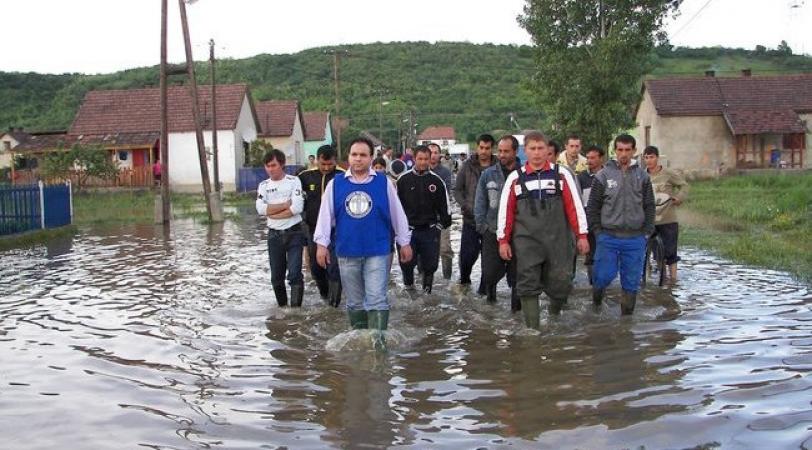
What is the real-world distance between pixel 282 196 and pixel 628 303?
370 centimetres

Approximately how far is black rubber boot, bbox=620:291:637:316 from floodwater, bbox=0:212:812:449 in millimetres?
181

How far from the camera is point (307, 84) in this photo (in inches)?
3927

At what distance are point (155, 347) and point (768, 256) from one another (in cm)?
864

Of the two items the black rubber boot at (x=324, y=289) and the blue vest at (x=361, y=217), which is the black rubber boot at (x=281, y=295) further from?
the blue vest at (x=361, y=217)

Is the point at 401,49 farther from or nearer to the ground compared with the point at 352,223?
farther from the ground

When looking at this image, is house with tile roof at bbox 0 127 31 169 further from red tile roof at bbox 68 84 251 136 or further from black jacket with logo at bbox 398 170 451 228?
black jacket with logo at bbox 398 170 451 228

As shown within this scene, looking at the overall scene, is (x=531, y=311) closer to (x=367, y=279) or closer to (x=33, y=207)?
(x=367, y=279)

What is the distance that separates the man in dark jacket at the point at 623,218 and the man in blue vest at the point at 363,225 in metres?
2.21

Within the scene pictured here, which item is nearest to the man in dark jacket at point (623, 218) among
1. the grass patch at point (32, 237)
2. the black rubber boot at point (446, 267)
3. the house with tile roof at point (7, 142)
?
the black rubber boot at point (446, 267)

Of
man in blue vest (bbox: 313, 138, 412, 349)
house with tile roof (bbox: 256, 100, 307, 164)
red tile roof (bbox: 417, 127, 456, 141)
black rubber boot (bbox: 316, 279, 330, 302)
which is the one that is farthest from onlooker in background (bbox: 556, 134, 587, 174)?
red tile roof (bbox: 417, 127, 456, 141)

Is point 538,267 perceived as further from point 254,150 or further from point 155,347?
point 254,150

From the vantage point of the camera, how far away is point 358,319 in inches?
295

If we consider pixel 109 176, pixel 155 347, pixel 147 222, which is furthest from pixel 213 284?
pixel 109 176

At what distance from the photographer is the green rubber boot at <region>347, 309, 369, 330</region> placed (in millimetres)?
7461
